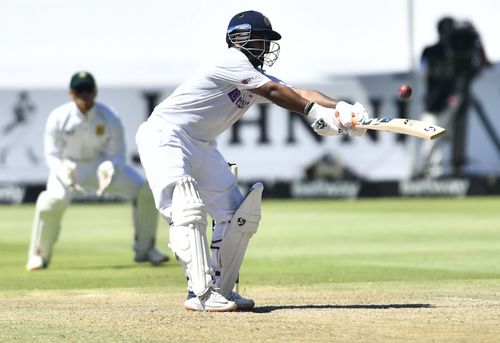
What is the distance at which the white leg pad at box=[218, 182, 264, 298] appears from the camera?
6.76 metres

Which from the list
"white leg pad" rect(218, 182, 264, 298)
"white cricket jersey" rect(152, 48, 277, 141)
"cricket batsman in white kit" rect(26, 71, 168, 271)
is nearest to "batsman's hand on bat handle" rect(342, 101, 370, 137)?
"white cricket jersey" rect(152, 48, 277, 141)

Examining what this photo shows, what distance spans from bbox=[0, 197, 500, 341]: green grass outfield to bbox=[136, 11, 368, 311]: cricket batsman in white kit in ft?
3.57

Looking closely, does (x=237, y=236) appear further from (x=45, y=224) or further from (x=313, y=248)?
(x=313, y=248)

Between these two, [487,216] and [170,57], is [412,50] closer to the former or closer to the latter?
[170,57]

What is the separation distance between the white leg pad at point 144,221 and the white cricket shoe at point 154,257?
0.02 metres

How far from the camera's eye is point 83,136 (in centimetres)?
1057

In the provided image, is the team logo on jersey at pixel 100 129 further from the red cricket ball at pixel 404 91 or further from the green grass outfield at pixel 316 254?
the red cricket ball at pixel 404 91

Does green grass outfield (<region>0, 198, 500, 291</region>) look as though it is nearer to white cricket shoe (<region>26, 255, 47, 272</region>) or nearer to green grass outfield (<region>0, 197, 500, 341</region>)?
green grass outfield (<region>0, 197, 500, 341</region>)

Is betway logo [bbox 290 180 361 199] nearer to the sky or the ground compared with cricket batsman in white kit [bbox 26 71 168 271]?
nearer to the ground

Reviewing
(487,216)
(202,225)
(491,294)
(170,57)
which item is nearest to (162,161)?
(202,225)

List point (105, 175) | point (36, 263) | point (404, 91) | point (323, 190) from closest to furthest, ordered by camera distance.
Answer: point (404, 91)
point (36, 263)
point (105, 175)
point (323, 190)

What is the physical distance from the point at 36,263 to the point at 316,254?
2.65m

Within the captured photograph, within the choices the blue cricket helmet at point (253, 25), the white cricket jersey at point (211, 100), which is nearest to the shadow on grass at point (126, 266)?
the white cricket jersey at point (211, 100)

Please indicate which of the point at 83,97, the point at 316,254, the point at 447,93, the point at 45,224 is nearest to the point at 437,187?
the point at 447,93
